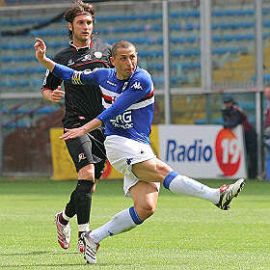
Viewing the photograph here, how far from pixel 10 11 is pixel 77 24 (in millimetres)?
16584

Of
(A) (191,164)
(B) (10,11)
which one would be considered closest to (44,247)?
(A) (191,164)

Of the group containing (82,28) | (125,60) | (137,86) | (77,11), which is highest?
(77,11)

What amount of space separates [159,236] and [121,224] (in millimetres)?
2414

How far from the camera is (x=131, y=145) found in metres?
9.83

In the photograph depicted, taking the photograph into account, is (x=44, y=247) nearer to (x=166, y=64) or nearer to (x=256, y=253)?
(x=256, y=253)

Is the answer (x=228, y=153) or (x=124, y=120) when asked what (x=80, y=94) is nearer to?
(x=124, y=120)

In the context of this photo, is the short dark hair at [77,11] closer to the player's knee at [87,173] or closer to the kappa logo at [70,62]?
the kappa logo at [70,62]

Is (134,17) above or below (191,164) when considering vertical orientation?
above

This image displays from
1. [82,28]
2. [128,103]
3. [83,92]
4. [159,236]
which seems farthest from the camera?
[159,236]

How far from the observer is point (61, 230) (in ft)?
36.8

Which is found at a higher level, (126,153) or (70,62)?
(70,62)

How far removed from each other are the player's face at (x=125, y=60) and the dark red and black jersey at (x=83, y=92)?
151 cm

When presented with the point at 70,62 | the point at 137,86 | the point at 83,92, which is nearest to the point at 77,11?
the point at 70,62

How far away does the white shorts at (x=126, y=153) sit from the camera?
9797mm
